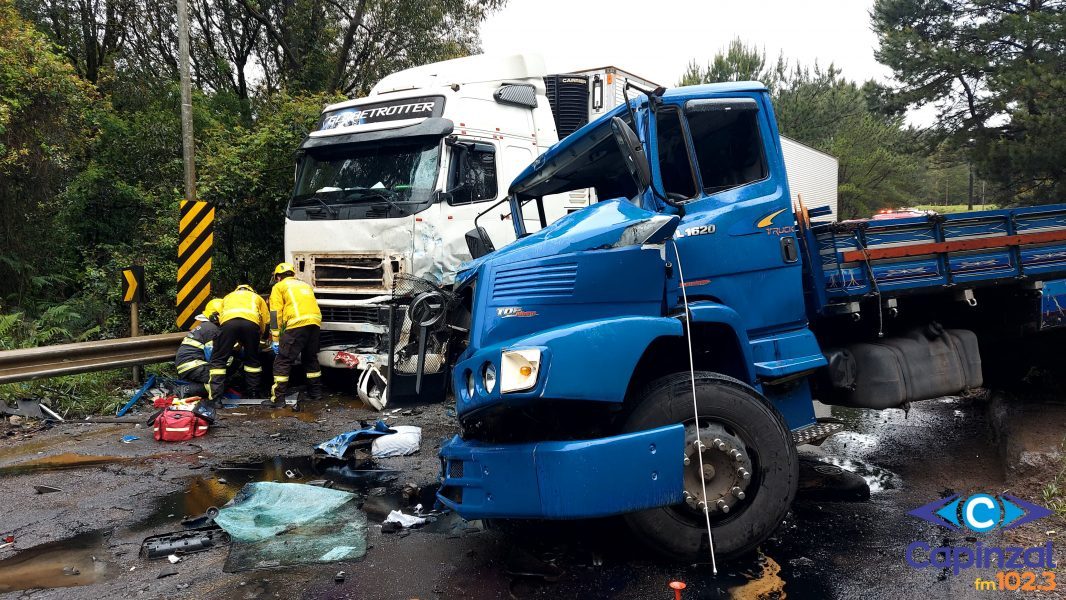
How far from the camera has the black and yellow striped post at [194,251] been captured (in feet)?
29.6

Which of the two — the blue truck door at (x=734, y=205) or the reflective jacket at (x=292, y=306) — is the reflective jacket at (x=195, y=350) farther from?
the blue truck door at (x=734, y=205)

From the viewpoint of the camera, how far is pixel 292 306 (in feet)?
24.8

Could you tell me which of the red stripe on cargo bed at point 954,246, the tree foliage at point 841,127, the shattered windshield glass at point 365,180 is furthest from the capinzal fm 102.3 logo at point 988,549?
the tree foliage at point 841,127

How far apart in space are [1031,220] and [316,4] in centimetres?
1585

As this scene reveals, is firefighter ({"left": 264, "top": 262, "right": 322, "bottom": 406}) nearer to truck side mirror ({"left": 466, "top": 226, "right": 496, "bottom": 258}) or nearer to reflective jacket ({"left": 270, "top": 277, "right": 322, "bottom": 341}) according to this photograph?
reflective jacket ({"left": 270, "top": 277, "right": 322, "bottom": 341})

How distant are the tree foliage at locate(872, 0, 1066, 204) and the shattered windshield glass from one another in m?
17.5

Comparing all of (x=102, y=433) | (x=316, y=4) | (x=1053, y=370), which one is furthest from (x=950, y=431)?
(x=316, y=4)

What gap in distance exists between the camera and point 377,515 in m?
4.51

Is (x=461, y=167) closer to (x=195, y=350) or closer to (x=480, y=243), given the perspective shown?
(x=480, y=243)

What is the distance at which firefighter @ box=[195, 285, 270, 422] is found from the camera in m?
7.79

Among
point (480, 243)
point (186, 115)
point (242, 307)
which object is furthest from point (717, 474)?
point (186, 115)

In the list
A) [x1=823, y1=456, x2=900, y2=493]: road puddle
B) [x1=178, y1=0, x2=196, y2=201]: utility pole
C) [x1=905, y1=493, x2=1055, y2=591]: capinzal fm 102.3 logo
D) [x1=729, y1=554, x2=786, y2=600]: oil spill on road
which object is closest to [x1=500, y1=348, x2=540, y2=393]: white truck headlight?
[x1=729, y1=554, x2=786, y2=600]: oil spill on road

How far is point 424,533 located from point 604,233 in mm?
2053

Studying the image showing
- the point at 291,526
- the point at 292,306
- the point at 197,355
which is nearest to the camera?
the point at 291,526
